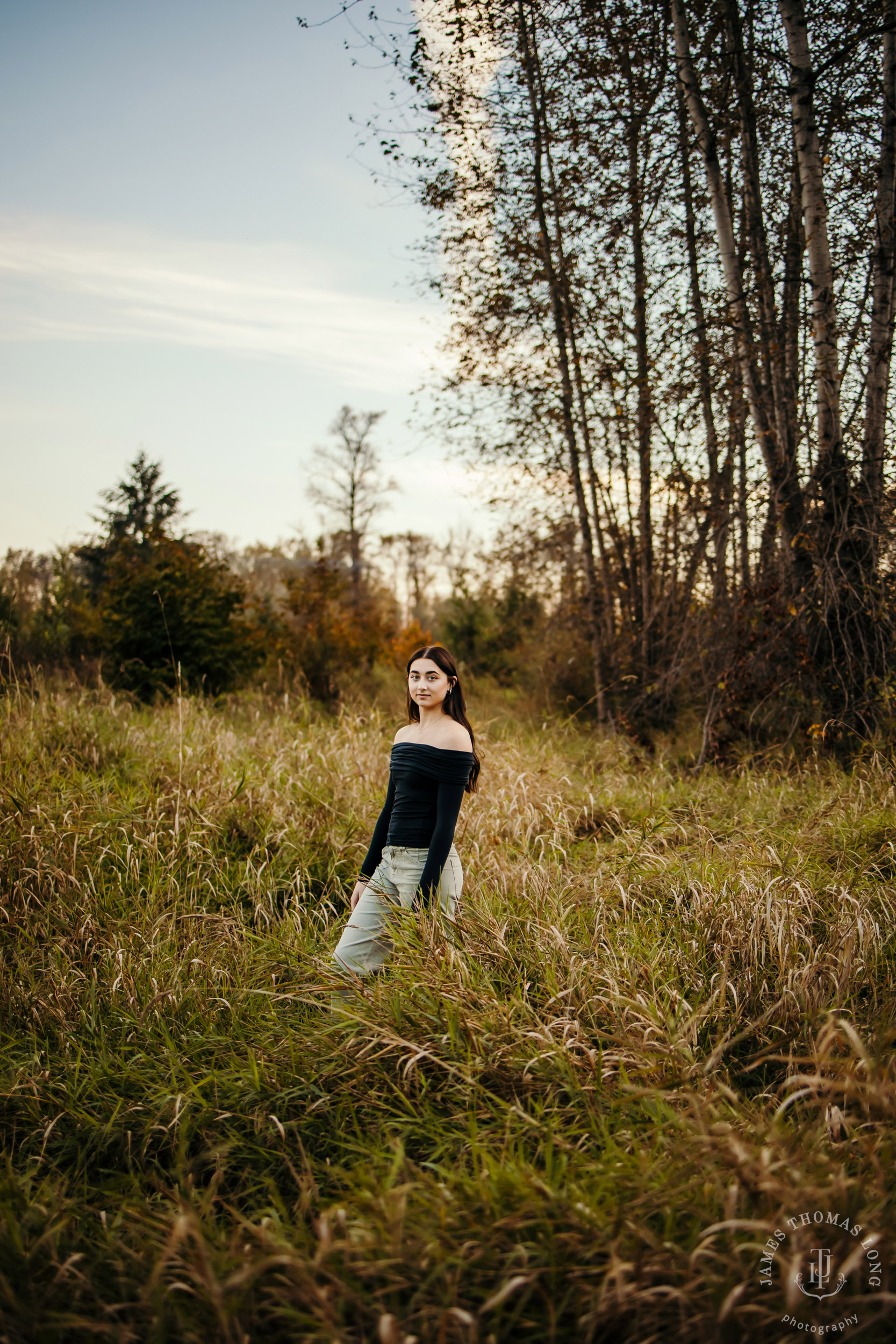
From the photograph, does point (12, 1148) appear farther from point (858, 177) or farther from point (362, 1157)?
point (858, 177)

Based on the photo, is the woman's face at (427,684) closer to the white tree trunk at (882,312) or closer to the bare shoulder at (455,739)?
the bare shoulder at (455,739)

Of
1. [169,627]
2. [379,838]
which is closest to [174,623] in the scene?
[169,627]

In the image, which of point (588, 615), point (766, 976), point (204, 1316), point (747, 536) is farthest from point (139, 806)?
point (588, 615)

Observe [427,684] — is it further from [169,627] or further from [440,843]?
[169,627]

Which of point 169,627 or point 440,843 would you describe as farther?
point 169,627

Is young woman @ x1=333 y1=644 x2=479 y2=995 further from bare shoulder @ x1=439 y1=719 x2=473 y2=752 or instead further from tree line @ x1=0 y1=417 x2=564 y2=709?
tree line @ x1=0 y1=417 x2=564 y2=709

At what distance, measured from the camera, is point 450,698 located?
3.22m

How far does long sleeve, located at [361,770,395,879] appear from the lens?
10.2 feet

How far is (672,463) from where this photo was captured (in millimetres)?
7301

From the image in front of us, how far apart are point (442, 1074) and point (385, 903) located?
807 millimetres

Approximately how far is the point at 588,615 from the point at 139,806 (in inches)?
246

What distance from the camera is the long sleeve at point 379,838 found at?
122 inches

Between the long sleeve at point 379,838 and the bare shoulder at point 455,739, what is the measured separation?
327 mm

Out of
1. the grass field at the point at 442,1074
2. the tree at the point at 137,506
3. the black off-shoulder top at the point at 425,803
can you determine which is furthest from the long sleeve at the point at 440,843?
the tree at the point at 137,506
